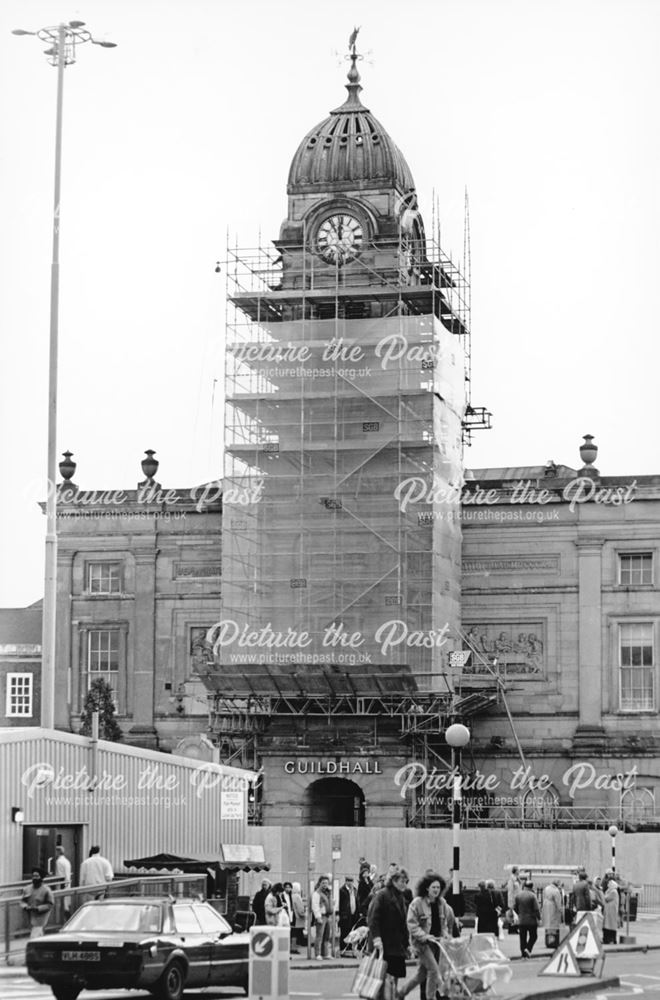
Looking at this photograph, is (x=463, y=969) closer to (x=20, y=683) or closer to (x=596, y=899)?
(x=596, y=899)

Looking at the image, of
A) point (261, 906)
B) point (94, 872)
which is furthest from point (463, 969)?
point (261, 906)

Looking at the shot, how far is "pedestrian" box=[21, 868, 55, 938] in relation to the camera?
3319cm

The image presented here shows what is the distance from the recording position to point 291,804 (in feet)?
242

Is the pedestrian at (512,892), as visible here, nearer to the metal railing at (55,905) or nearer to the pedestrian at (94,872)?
the pedestrian at (94,872)

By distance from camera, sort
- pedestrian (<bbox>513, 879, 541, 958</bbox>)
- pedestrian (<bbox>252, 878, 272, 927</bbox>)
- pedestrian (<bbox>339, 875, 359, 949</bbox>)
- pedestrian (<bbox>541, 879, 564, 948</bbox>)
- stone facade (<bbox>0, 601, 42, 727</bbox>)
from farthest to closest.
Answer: stone facade (<bbox>0, 601, 42, 727</bbox>) < pedestrian (<bbox>541, 879, 564, 948</bbox>) < pedestrian (<bbox>339, 875, 359, 949</bbox>) < pedestrian (<bbox>513, 879, 541, 958</bbox>) < pedestrian (<bbox>252, 878, 272, 927</bbox>)

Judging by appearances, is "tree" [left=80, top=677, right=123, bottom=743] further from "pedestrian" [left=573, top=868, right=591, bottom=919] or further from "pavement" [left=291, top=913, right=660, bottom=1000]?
"pedestrian" [left=573, top=868, right=591, bottom=919]

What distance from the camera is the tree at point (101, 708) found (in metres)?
77.8

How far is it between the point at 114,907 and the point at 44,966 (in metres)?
1.72

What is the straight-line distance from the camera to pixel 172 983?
95.1 feet

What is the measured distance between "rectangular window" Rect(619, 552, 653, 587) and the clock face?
610 inches

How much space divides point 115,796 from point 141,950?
1903cm

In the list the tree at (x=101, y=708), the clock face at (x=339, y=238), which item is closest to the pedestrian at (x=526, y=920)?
the tree at (x=101, y=708)

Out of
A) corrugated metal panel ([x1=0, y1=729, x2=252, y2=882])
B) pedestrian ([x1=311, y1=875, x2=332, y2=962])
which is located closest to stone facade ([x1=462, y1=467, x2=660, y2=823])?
corrugated metal panel ([x1=0, y1=729, x2=252, y2=882])

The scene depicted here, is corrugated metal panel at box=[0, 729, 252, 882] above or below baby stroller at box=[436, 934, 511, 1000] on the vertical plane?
above
